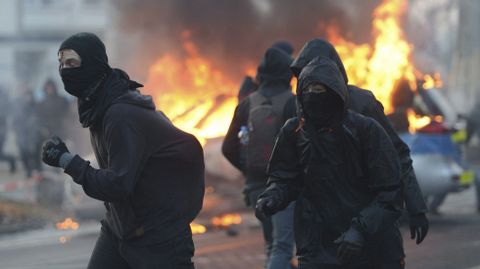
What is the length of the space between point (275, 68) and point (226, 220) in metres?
5.49

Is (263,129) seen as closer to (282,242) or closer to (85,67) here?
(282,242)

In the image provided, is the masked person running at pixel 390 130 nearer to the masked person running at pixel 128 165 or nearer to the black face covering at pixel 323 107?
the black face covering at pixel 323 107

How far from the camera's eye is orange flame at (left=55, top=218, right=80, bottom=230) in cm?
1328

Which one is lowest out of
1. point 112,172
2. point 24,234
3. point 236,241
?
point 112,172

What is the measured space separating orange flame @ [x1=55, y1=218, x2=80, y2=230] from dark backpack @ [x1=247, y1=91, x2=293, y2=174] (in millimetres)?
6422

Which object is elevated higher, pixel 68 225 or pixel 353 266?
pixel 68 225

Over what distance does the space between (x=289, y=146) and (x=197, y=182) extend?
54 cm

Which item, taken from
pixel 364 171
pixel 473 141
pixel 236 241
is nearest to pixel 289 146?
pixel 364 171

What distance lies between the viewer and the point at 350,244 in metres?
4.51

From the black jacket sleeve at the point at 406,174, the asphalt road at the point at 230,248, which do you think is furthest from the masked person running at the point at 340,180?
the asphalt road at the point at 230,248

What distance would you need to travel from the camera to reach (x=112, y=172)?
4.78 metres

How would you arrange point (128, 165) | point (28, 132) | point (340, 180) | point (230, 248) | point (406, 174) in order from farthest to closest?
1. point (28, 132)
2. point (230, 248)
3. point (406, 174)
4. point (128, 165)
5. point (340, 180)

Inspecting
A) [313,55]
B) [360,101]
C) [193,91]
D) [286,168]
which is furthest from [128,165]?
[193,91]

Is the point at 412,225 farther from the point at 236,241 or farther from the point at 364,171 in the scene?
the point at 236,241
